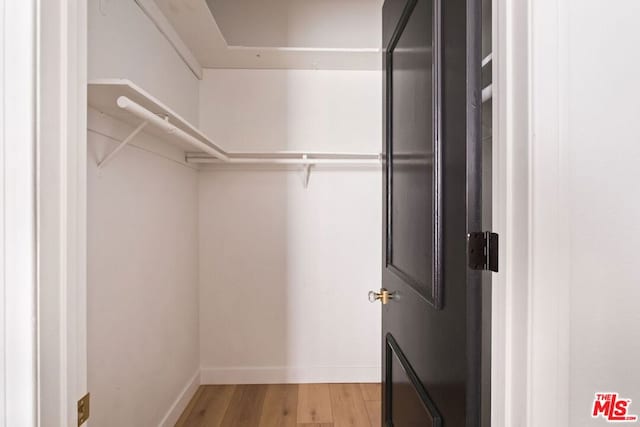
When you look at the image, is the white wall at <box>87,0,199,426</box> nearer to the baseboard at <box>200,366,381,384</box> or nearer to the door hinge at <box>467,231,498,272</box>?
the baseboard at <box>200,366,381,384</box>

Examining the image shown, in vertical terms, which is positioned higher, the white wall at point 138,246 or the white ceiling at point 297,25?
the white ceiling at point 297,25

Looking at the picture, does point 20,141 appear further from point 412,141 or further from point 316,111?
point 316,111

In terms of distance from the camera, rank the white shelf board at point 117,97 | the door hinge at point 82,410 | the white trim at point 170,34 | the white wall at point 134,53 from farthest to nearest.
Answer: the white trim at point 170,34 → the white wall at point 134,53 → the white shelf board at point 117,97 → the door hinge at point 82,410

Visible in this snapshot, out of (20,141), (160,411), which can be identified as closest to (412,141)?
(20,141)

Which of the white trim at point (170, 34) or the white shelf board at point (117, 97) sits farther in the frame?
the white trim at point (170, 34)

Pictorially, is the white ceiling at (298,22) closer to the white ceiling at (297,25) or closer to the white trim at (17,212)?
the white ceiling at (297,25)

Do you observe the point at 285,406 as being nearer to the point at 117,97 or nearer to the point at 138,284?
the point at 138,284

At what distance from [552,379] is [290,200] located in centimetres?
194

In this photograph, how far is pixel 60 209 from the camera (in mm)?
587

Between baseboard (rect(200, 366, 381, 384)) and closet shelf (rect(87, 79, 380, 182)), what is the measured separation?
1353mm

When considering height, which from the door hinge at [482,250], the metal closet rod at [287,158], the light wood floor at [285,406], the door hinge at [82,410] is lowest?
the light wood floor at [285,406]

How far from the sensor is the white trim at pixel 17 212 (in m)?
0.53

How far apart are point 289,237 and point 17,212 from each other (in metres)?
1.89

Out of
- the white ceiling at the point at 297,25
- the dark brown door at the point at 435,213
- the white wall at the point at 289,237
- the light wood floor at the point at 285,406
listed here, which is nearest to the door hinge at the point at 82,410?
the dark brown door at the point at 435,213
